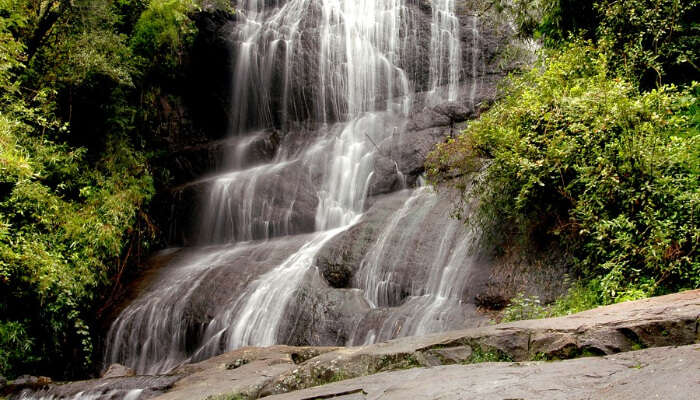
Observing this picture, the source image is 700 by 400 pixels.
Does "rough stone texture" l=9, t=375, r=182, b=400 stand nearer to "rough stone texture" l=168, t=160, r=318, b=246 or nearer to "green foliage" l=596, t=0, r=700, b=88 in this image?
"rough stone texture" l=168, t=160, r=318, b=246

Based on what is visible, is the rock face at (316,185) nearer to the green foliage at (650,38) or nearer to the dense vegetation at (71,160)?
the dense vegetation at (71,160)

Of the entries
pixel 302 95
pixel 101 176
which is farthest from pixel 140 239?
pixel 302 95

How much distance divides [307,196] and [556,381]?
11.8 m

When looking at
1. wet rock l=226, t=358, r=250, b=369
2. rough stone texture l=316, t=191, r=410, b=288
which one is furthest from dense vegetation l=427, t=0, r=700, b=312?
wet rock l=226, t=358, r=250, b=369

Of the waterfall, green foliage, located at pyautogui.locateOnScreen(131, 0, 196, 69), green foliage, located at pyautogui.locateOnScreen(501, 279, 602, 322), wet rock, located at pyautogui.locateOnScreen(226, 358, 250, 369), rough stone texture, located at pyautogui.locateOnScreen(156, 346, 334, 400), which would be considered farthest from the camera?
the waterfall

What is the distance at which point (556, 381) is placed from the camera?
12.0 feet

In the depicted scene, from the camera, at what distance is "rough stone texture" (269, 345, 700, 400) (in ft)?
10.6

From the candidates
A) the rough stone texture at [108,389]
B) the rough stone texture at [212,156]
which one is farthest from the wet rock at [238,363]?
the rough stone texture at [212,156]

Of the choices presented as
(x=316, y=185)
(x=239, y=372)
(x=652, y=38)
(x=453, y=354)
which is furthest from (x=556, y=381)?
(x=316, y=185)

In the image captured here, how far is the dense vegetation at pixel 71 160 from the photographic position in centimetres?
1091

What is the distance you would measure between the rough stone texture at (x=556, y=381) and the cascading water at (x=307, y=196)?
14.2 ft

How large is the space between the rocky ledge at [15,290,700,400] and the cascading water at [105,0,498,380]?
126 inches

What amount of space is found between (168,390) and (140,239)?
876cm

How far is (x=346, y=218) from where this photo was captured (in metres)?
14.3
